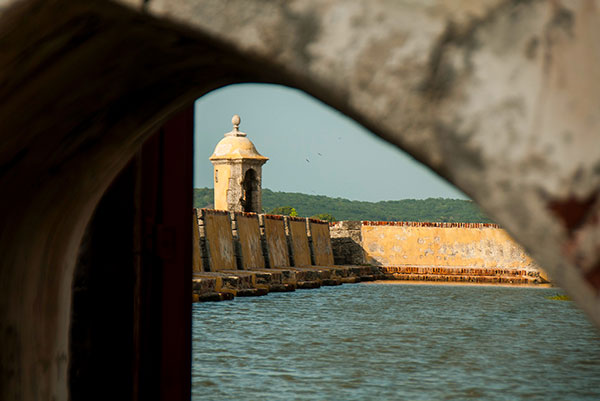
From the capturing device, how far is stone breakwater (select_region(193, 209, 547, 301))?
24656mm

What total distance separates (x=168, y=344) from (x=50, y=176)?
131cm

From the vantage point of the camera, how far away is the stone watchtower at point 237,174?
89.1ft

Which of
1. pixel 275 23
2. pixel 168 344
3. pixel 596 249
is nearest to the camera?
pixel 596 249

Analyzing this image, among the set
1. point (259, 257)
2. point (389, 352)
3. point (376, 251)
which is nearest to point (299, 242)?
point (259, 257)

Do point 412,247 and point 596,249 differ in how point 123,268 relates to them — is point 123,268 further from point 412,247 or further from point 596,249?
point 412,247

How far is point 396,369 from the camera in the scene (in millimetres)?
8586

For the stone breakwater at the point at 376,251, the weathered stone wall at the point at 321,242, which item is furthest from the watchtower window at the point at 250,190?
the weathered stone wall at the point at 321,242

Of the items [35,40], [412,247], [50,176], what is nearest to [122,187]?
[50,176]

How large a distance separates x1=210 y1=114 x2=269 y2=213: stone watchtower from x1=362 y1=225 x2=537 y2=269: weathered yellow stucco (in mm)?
5499

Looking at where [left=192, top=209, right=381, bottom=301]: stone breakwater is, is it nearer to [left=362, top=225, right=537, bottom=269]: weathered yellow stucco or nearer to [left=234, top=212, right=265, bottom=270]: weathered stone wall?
[left=234, top=212, right=265, bottom=270]: weathered stone wall

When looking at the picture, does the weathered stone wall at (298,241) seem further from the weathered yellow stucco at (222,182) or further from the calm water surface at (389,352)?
the calm water surface at (389,352)

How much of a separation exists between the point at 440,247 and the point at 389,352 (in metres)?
21.6

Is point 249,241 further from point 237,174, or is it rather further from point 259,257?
point 237,174

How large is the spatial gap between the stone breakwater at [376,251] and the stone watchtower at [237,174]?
150 centimetres
